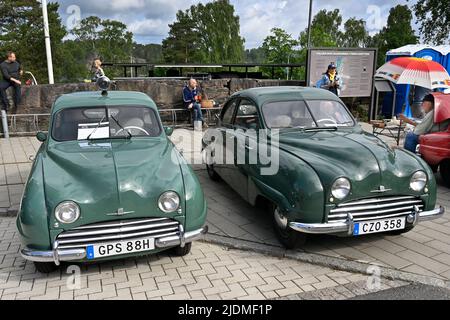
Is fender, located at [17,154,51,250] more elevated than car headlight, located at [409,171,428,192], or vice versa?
car headlight, located at [409,171,428,192]

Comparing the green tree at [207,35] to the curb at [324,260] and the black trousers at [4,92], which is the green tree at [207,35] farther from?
the curb at [324,260]

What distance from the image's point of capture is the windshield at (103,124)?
5055 mm

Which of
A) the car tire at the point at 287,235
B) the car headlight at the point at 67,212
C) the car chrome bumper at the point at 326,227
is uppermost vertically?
the car headlight at the point at 67,212

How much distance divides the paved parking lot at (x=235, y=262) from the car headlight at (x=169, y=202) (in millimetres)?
694

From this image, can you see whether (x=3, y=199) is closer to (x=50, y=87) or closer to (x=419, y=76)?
(x=50, y=87)

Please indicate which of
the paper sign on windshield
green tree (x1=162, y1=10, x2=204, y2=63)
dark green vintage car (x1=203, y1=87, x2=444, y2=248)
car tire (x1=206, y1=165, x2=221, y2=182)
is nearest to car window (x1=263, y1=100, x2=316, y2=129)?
dark green vintage car (x1=203, y1=87, x2=444, y2=248)

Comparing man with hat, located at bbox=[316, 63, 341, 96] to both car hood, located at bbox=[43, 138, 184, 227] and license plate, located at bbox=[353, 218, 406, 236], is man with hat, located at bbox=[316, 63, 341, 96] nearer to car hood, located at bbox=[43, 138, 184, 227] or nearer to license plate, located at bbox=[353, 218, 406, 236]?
license plate, located at bbox=[353, 218, 406, 236]

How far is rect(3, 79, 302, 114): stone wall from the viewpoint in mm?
11516

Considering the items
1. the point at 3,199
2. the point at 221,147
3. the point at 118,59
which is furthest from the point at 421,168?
the point at 118,59

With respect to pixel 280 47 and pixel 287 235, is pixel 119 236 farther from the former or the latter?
pixel 280 47

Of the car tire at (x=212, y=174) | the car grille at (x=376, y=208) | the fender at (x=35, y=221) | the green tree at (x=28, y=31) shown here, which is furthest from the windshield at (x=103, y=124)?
the green tree at (x=28, y=31)

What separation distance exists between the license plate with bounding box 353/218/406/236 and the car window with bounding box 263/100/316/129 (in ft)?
5.84

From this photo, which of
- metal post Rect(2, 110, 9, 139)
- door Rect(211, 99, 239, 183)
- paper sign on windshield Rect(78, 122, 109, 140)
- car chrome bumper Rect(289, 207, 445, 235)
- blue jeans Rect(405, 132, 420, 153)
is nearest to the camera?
car chrome bumper Rect(289, 207, 445, 235)
